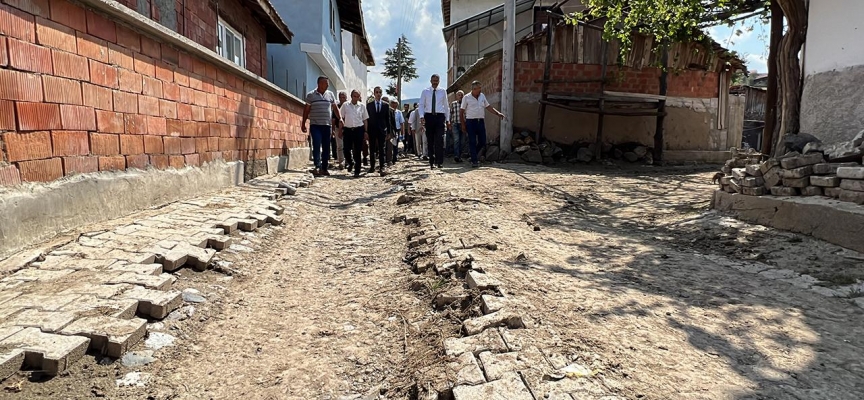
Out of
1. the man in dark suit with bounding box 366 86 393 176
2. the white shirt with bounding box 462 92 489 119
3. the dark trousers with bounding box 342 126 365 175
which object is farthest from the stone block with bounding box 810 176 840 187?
the dark trousers with bounding box 342 126 365 175

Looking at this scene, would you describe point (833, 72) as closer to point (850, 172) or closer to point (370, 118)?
point (850, 172)

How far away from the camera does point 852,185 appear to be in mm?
3432

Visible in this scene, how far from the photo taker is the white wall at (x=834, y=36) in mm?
3911

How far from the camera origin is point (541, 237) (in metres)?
3.95

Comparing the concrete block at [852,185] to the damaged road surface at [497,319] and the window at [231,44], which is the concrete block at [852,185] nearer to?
the damaged road surface at [497,319]

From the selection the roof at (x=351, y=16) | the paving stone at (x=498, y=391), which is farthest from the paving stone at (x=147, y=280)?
the roof at (x=351, y=16)

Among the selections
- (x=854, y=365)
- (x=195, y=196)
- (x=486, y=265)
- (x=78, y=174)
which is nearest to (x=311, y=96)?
(x=195, y=196)

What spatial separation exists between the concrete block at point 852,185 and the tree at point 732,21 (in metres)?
0.93

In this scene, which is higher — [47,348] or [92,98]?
[92,98]

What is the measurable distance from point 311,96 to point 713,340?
720cm

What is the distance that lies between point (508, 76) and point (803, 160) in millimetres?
6973

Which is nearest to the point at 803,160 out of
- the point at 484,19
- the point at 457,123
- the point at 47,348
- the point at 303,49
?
the point at 47,348

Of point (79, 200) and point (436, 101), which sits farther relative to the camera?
point (436, 101)

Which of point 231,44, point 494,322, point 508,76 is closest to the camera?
point 494,322
